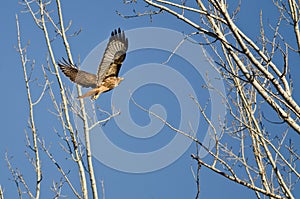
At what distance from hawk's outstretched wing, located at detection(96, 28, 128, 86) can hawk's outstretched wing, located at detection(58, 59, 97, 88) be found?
12 cm

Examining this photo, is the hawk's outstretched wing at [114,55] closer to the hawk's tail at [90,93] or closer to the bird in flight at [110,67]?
the bird in flight at [110,67]

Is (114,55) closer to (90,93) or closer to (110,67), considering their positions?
(110,67)

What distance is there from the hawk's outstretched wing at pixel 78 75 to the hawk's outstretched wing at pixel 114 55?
117 millimetres

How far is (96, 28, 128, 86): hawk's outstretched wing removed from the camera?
19.2ft

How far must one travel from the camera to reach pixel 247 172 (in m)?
5.27

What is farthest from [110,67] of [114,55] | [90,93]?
[90,93]

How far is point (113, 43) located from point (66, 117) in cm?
91

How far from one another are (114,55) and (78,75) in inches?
17.8

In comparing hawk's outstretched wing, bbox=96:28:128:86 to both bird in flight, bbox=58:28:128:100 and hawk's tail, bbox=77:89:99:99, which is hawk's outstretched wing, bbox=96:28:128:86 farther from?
hawk's tail, bbox=77:89:99:99

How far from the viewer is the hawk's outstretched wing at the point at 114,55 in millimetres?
5855

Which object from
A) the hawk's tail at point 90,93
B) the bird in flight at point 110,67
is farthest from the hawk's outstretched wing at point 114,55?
the hawk's tail at point 90,93

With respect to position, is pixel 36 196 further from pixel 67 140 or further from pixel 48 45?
pixel 48 45

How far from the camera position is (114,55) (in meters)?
5.93

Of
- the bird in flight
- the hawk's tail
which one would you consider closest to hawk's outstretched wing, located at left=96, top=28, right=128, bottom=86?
the bird in flight
